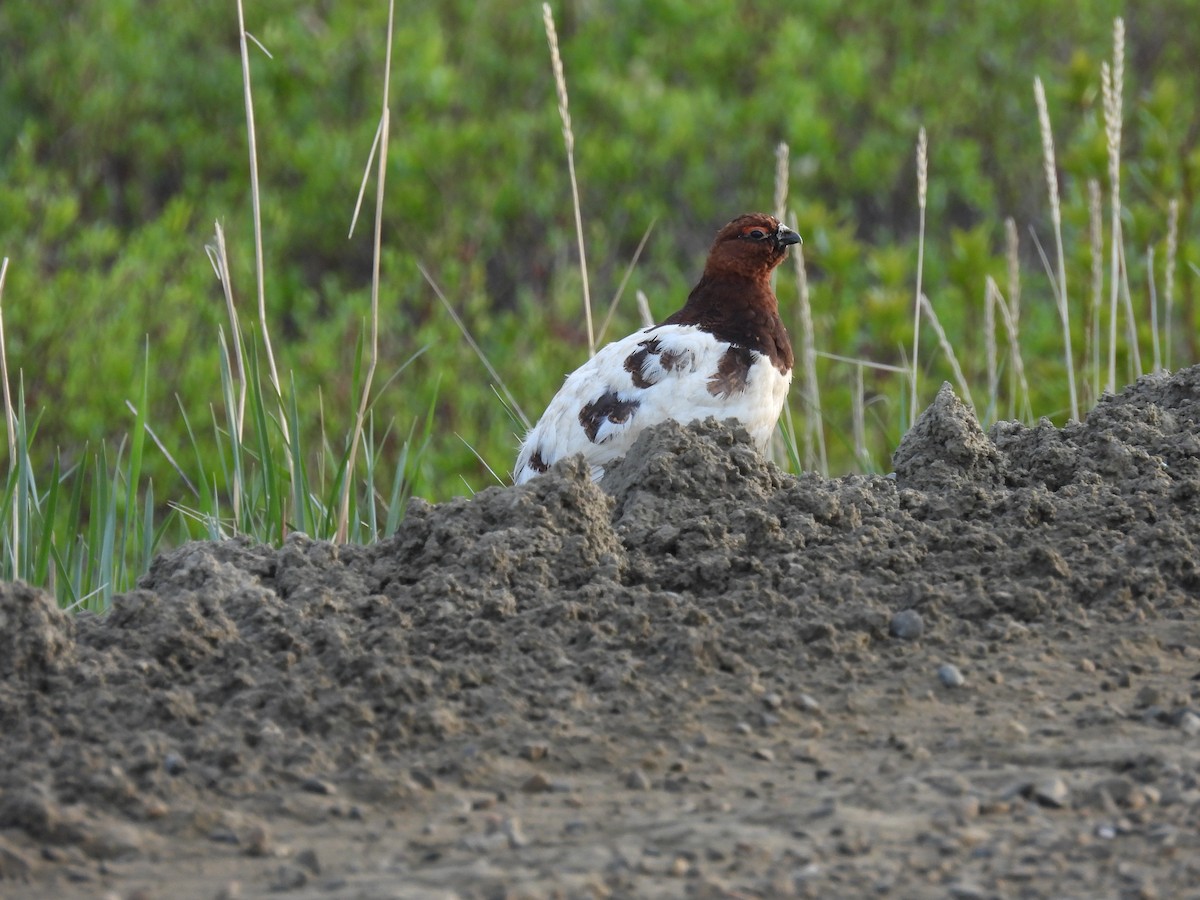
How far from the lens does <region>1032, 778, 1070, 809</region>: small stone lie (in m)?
1.99

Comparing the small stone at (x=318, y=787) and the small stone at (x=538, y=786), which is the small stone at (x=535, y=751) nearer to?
the small stone at (x=538, y=786)

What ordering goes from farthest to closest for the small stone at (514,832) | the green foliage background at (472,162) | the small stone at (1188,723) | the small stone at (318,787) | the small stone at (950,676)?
the green foliage background at (472,162)
the small stone at (950,676)
the small stone at (1188,723)
the small stone at (318,787)
the small stone at (514,832)

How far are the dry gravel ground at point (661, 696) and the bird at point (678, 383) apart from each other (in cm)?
109

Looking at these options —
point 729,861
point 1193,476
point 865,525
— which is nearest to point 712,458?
point 865,525

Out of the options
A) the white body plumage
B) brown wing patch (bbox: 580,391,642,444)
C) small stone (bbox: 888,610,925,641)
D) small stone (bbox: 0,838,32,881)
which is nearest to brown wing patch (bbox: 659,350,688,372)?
the white body plumage

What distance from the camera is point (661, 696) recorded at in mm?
2262

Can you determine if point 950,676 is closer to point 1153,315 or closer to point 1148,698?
point 1148,698

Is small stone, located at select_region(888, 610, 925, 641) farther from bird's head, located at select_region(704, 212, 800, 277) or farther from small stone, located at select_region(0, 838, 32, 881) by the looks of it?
bird's head, located at select_region(704, 212, 800, 277)

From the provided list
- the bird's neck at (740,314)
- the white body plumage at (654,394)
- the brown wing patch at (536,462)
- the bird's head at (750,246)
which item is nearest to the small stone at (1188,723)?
the white body plumage at (654,394)

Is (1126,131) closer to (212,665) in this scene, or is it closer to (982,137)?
(982,137)

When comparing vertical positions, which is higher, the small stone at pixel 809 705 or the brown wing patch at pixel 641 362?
the brown wing patch at pixel 641 362

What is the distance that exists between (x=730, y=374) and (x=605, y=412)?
1.10ft

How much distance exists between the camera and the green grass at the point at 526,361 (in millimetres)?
3436

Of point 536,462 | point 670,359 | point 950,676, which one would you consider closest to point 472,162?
point 536,462
